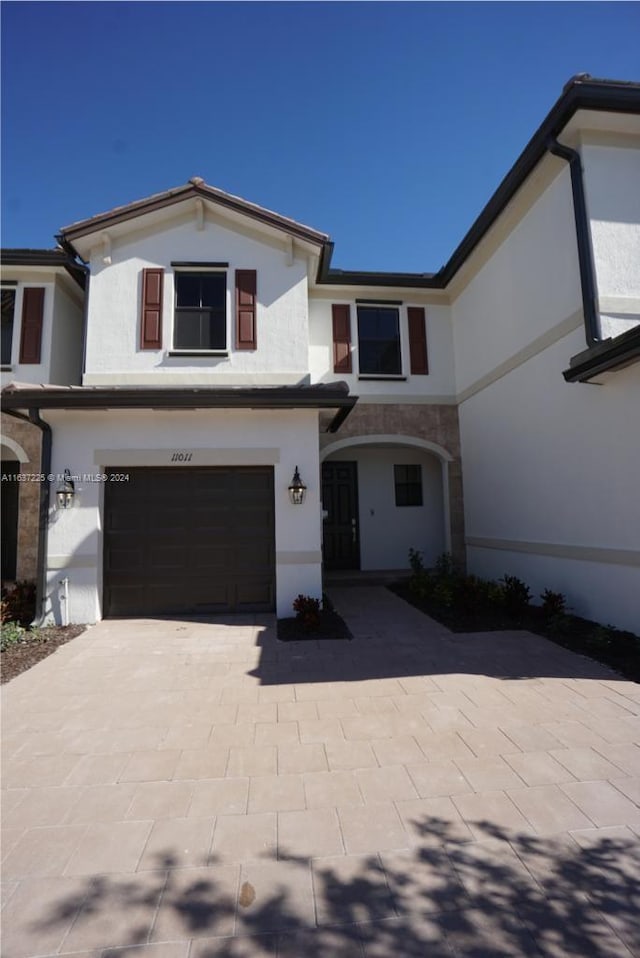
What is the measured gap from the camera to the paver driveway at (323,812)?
84.0 inches

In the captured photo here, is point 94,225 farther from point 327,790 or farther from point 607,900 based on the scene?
point 607,900

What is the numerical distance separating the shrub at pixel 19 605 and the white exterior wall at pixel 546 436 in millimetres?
8576

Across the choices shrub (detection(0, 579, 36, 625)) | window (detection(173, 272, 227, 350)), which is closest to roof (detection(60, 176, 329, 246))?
window (detection(173, 272, 227, 350))

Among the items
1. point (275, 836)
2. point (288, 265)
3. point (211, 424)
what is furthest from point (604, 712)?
point (288, 265)

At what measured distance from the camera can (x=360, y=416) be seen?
1055cm

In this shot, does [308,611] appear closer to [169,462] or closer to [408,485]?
[169,462]

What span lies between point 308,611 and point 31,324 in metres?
7.92

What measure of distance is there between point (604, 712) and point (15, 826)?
4658mm

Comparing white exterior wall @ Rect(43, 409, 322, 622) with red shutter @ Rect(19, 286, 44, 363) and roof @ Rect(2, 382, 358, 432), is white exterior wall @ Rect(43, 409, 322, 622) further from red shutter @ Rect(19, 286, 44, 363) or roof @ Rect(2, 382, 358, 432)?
red shutter @ Rect(19, 286, 44, 363)

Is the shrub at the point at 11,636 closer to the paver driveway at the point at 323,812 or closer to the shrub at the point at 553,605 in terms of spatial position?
the paver driveway at the point at 323,812

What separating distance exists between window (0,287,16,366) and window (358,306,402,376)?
291 inches

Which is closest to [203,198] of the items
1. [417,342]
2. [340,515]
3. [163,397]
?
[163,397]

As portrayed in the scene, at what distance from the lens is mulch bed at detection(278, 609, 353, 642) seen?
659 centimetres

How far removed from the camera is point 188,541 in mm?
7770
